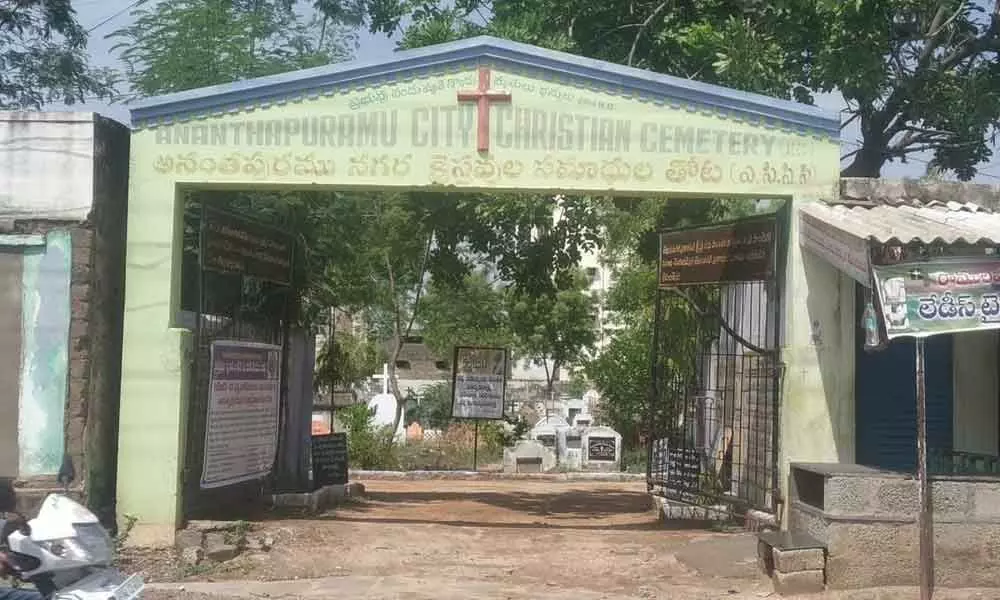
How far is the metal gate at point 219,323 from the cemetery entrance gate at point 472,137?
432 mm

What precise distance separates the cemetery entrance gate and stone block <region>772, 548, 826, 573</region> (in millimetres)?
2065

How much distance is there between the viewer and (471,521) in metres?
12.9

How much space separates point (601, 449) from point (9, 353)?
14177 mm

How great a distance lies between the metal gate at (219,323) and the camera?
35.4ft

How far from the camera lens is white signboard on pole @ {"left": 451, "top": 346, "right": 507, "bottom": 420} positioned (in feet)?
65.5

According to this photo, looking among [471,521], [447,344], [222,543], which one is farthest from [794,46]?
[447,344]

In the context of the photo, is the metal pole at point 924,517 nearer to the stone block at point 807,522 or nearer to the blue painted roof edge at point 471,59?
the stone block at point 807,522

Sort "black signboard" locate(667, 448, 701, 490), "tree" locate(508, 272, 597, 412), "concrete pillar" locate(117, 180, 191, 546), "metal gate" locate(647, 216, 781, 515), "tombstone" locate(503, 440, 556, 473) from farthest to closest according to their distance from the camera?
1. "tree" locate(508, 272, 597, 412)
2. "tombstone" locate(503, 440, 556, 473)
3. "black signboard" locate(667, 448, 701, 490)
4. "metal gate" locate(647, 216, 781, 515)
5. "concrete pillar" locate(117, 180, 191, 546)

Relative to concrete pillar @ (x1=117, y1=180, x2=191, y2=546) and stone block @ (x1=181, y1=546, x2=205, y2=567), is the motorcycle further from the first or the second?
concrete pillar @ (x1=117, y1=180, x2=191, y2=546)

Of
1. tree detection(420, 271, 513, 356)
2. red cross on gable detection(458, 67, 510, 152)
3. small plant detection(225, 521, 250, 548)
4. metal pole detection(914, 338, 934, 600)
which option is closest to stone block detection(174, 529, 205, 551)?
small plant detection(225, 521, 250, 548)

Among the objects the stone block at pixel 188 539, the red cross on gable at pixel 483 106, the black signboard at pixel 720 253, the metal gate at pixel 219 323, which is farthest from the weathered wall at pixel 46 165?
the black signboard at pixel 720 253

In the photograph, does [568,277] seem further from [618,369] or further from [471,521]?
[618,369]

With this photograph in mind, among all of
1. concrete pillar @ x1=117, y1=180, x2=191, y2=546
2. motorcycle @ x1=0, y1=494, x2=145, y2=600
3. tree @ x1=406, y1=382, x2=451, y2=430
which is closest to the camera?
motorcycle @ x1=0, y1=494, x2=145, y2=600

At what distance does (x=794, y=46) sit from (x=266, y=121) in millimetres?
7876
